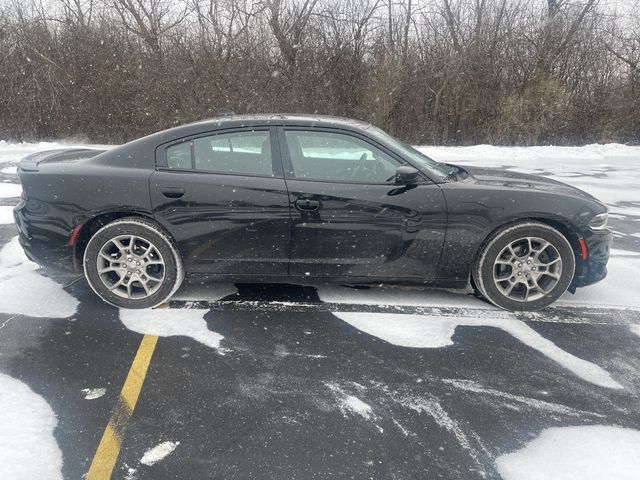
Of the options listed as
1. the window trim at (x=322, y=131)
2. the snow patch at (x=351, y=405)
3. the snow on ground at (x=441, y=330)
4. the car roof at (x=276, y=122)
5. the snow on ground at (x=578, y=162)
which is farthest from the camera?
the snow on ground at (x=578, y=162)

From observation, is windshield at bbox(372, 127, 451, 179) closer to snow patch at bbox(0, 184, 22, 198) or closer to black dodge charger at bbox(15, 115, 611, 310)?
black dodge charger at bbox(15, 115, 611, 310)

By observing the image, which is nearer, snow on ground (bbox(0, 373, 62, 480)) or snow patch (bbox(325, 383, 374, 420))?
snow on ground (bbox(0, 373, 62, 480))

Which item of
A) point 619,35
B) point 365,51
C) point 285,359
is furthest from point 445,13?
point 285,359

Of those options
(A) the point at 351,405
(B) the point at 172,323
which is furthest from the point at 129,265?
(A) the point at 351,405

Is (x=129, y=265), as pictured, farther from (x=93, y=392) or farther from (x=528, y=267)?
(x=528, y=267)

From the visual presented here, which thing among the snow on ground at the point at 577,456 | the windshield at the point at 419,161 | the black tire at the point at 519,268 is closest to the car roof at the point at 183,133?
the windshield at the point at 419,161

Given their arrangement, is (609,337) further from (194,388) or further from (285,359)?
(194,388)

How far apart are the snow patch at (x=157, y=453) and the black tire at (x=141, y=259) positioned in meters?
1.58

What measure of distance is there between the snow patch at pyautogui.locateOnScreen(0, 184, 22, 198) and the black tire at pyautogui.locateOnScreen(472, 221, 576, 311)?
6.98m

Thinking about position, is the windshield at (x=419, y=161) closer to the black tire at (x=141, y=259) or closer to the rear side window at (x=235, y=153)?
the rear side window at (x=235, y=153)

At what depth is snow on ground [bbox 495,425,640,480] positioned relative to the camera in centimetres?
206

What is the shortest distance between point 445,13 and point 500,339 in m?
15.9

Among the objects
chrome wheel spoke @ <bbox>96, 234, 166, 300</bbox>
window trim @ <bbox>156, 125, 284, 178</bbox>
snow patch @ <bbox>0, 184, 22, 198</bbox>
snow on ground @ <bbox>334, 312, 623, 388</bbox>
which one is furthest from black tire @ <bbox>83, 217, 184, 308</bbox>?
snow patch @ <bbox>0, 184, 22, 198</bbox>

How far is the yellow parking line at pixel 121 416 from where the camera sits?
205 centimetres
